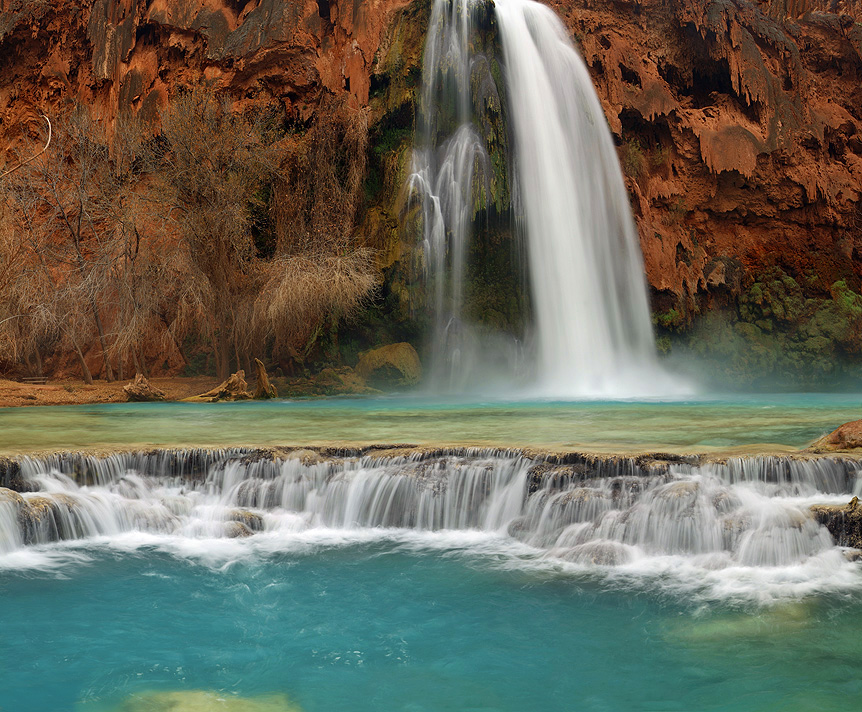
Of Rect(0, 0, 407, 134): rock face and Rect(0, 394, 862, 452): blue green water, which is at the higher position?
Rect(0, 0, 407, 134): rock face

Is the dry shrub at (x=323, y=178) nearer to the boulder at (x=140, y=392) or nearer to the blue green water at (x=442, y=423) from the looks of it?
the boulder at (x=140, y=392)

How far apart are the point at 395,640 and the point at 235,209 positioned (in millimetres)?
15143

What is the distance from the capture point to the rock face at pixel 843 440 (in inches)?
305

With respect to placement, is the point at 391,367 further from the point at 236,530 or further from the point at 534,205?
the point at 236,530

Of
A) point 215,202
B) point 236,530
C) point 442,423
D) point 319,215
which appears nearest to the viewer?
point 236,530

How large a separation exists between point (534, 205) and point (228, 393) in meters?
8.78

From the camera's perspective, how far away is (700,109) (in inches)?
944

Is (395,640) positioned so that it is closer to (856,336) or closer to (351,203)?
(351,203)

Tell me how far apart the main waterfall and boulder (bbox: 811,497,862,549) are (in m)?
12.3

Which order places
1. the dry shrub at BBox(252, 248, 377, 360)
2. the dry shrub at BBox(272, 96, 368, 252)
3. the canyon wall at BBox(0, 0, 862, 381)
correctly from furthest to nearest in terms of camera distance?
1. the canyon wall at BBox(0, 0, 862, 381)
2. the dry shrub at BBox(272, 96, 368, 252)
3. the dry shrub at BBox(252, 248, 377, 360)

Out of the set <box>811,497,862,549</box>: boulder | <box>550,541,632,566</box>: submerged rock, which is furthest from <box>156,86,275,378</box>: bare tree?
<box>811,497,862,549</box>: boulder

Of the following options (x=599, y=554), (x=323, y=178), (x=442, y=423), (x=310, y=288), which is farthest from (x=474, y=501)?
(x=323, y=178)

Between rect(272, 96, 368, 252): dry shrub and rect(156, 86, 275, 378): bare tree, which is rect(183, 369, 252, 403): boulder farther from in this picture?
rect(272, 96, 368, 252): dry shrub

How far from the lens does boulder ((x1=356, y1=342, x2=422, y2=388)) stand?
19875mm
